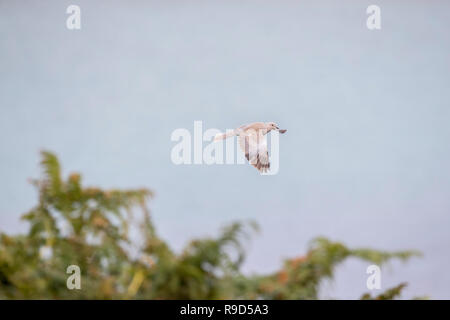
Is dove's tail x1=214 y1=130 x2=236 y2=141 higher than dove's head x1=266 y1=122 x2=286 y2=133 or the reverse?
the reverse

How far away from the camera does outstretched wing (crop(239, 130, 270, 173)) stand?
6.36 ft

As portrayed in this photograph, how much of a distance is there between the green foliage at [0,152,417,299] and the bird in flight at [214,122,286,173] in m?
1.53

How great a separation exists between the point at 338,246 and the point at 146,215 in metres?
1.13

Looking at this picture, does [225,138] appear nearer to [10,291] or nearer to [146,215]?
[10,291]

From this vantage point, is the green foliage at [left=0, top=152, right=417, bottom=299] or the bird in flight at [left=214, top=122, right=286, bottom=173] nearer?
the bird in flight at [left=214, top=122, right=286, bottom=173]

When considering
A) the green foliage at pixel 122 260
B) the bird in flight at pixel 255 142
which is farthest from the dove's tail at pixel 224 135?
the green foliage at pixel 122 260

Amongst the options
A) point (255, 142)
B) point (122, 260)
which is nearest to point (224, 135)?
point (255, 142)

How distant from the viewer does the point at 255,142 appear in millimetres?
1963

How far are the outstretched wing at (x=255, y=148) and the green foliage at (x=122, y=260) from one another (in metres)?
1.53

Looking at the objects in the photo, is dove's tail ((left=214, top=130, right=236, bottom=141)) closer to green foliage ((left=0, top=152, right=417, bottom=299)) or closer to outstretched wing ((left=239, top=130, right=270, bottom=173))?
outstretched wing ((left=239, top=130, right=270, bottom=173))

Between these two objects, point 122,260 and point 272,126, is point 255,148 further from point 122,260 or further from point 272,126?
point 122,260

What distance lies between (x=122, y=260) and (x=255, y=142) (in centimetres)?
207

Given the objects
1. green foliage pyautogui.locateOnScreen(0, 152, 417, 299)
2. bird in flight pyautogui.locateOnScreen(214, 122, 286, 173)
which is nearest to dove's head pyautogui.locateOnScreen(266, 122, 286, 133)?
bird in flight pyautogui.locateOnScreen(214, 122, 286, 173)
